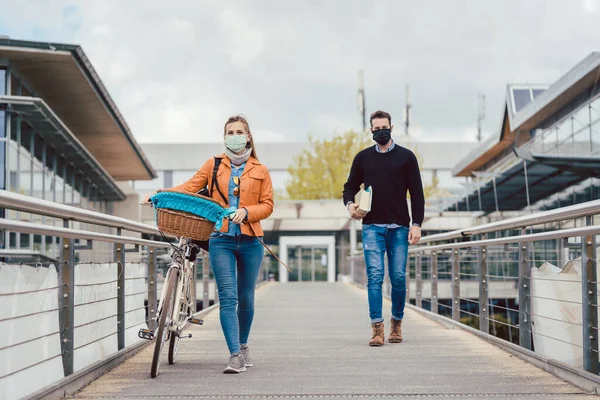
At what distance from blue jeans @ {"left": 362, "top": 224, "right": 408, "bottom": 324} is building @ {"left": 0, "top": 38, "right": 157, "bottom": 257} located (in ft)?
42.4

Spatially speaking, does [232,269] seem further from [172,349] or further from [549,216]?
[549,216]

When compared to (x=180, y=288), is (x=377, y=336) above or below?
below

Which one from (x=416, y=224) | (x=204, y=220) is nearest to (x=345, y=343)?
(x=416, y=224)

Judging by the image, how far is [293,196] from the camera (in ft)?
193

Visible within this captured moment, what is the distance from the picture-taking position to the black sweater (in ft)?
26.0

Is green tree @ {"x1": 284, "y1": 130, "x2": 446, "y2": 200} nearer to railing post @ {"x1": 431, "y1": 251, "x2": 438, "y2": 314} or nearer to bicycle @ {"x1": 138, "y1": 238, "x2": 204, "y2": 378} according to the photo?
railing post @ {"x1": 431, "y1": 251, "x2": 438, "y2": 314}

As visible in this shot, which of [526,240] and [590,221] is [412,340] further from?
[590,221]

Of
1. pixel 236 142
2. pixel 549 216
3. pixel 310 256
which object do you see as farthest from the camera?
pixel 310 256

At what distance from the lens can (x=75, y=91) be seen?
24531mm

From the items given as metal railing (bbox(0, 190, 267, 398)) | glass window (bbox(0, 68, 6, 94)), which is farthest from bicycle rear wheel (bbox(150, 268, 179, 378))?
glass window (bbox(0, 68, 6, 94))

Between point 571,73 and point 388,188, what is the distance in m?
20.9

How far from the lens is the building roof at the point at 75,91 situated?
20734mm

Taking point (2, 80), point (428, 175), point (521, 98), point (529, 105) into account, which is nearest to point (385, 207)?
point (2, 80)

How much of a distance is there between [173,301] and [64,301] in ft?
2.73
